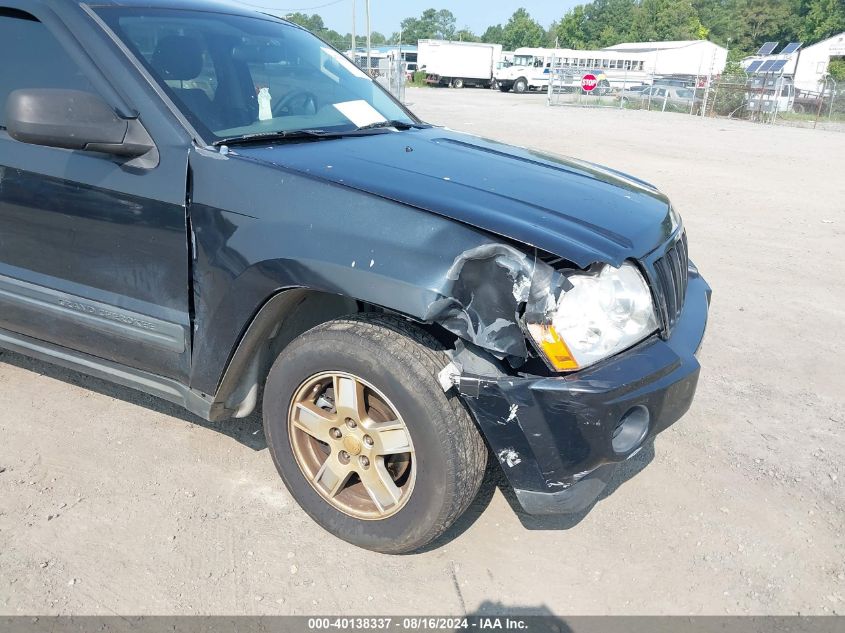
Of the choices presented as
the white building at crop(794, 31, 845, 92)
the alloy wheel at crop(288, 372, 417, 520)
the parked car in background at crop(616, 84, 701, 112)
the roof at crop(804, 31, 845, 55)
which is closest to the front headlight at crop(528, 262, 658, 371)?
the alloy wheel at crop(288, 372, 417, 520)

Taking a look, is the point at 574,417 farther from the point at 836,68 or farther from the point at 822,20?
the point at 822,20

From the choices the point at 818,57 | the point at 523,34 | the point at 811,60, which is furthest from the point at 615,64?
the point at 523,34

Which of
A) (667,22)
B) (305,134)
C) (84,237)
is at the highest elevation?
(667,22)

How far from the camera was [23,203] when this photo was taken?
2785 mm

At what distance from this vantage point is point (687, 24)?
267 ft

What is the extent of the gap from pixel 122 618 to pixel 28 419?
1503 mm

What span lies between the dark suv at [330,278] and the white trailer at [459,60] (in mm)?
44375

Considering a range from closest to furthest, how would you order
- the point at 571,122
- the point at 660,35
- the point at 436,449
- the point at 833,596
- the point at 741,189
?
the point at 436,449
the point at 833,596
the point at 741,189
the point at 571,122
the point at 660,35

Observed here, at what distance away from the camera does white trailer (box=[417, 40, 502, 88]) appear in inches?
1756

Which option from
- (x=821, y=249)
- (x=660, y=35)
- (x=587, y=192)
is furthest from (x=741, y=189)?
(x=660, y=35)

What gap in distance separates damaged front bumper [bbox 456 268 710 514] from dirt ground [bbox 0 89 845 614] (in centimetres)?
43

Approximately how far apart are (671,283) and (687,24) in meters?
90.9

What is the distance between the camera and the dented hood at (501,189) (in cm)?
220

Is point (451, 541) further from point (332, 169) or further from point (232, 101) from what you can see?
point (232, 101)
